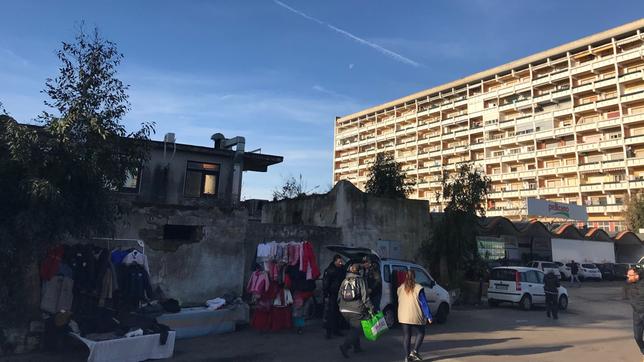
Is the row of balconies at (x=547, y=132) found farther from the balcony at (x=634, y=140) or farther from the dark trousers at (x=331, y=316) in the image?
the dark trousers at (x=331, y=316)

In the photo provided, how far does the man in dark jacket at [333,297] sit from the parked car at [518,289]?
8.90 meters

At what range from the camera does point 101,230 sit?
332 inches

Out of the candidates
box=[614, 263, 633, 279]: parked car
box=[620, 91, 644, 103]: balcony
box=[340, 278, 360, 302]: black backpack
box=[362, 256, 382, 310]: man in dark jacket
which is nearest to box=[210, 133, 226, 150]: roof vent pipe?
box=[362, 256, 382, 310]: man in dark jacket

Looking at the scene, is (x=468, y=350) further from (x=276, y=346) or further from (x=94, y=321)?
(x=94, y=321)

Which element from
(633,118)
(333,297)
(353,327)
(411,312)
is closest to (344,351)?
(353,327)

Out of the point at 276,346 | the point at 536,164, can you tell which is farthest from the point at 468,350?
the point at 536,164

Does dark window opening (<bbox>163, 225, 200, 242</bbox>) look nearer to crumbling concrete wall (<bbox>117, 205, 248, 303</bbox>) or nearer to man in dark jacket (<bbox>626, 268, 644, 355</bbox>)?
crumbling concrete wall (<bbox>117, 205, 248, 303</bbox>)

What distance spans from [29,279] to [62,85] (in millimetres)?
3674

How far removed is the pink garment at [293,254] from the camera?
11062mm

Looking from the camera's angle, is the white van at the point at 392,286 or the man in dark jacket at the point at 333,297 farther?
the white van at the point at 392,286

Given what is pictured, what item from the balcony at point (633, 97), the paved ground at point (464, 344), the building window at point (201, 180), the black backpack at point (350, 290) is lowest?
the paved ground at point (464, 344)

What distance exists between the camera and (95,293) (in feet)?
27.3

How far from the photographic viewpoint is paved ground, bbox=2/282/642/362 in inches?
318

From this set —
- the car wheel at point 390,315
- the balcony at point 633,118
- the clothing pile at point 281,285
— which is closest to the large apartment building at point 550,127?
the balcony at point 633,118
